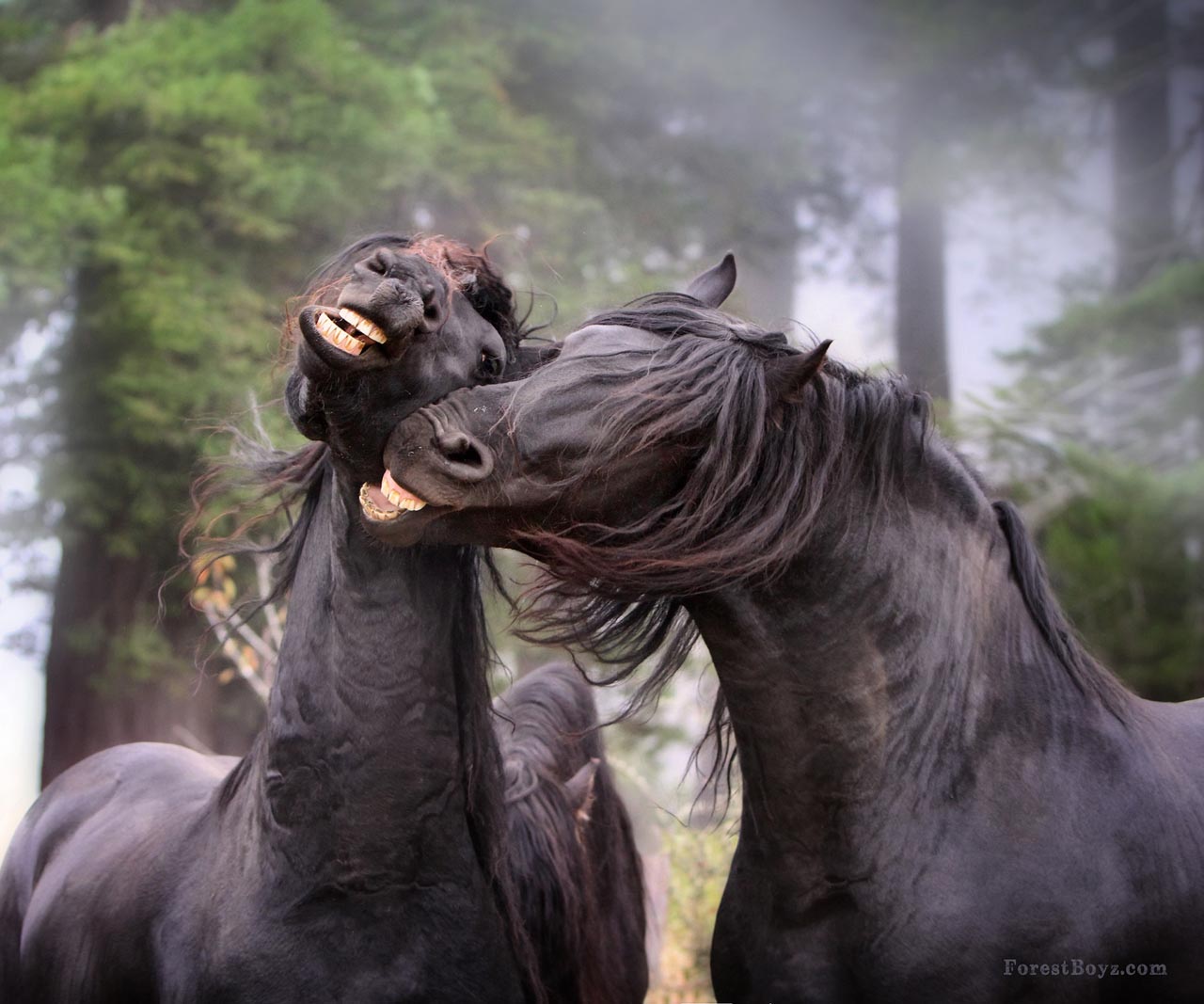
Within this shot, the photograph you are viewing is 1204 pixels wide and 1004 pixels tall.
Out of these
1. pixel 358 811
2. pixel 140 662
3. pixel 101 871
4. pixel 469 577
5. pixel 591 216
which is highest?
pixel 591 216

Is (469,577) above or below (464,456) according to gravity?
below

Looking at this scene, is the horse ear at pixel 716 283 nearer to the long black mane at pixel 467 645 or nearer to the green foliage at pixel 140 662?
the long black mane at pixel 467 645

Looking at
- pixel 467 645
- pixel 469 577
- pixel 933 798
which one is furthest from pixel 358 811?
pixel 933 798

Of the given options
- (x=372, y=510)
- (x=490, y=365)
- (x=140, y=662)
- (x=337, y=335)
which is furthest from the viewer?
(x=140, y=662)

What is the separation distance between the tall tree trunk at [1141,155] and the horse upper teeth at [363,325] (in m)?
11.0

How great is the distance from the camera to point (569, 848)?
11.6ft

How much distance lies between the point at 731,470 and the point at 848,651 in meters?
0.44

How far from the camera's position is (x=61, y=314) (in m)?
9.59

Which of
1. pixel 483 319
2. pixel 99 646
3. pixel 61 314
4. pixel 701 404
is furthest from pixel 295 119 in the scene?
pixel 701 404

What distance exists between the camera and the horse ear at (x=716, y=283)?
117 inches

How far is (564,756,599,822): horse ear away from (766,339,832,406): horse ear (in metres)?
1.67

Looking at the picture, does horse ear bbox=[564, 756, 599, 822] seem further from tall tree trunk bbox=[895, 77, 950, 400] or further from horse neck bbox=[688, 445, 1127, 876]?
tall tree trunk bbox=[895, 77, 950, 400]

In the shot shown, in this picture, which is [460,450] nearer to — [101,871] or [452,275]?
[452,275]

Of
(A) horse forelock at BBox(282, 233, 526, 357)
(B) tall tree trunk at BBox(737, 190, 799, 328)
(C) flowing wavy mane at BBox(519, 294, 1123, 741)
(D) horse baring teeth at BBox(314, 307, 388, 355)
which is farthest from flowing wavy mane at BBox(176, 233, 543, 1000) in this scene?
(B) tall tree trunk at BBox(737, 190, 799, 328)
